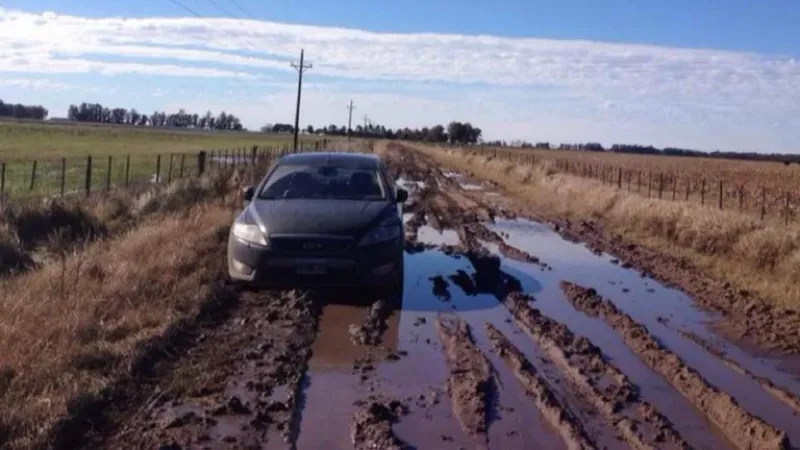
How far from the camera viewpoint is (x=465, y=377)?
28.7 feet

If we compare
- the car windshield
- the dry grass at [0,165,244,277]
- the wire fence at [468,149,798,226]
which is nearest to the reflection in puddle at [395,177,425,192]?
the wire fence at [468,149,798,226]

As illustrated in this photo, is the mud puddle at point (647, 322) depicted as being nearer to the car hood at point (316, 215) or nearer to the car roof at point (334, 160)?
the car hood at point (316, 215)

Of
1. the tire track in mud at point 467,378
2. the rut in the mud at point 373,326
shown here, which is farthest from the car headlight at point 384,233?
the tire track in mud at point 467,378

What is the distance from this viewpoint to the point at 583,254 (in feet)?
62.0

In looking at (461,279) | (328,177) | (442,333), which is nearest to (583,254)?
(461,279)

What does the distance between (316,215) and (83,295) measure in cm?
314

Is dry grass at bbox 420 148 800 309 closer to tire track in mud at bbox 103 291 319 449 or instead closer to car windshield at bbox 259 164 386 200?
car windshield at bbox 259 164 386 200

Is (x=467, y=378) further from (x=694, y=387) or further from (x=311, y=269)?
(x=311, y=269)

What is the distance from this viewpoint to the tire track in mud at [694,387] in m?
7.22

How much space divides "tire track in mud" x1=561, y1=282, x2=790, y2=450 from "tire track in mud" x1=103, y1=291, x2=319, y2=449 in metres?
3.14

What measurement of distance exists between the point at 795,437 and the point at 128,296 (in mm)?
6594

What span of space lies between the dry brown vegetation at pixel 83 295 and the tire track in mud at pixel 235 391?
1.45 ft

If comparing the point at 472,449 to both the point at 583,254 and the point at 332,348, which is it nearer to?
the point at 332,348

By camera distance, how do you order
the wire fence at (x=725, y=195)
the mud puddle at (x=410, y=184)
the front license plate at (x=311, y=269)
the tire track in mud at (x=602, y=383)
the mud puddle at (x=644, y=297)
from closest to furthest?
the tire track in mud at (x=602, y=383), the mud puddle at (x=644, y=297), the front license plate at (x=311, y=269), the wire fence at (x=725, y=195), the mud puddle at (x=410, y=184)
